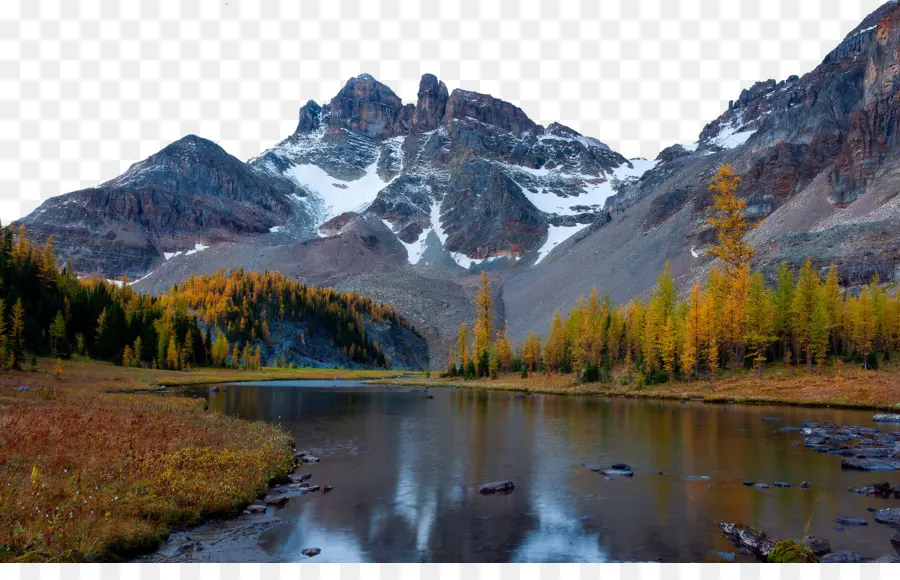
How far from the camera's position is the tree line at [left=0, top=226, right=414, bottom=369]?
84562 millimetres

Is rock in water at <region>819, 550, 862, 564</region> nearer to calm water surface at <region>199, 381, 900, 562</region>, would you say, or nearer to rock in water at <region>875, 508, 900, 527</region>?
calm water surface at <region>199, 381, 900, 562</region>

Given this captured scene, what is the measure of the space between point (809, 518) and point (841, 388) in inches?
1894

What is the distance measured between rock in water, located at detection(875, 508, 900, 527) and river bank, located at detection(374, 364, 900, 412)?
131 ft

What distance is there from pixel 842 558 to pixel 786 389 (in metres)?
53.9

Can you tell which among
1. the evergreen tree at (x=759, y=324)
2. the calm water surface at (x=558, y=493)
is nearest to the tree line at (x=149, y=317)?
the calm water surface at (x=558, y=493)

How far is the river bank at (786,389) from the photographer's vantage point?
53.4 metres

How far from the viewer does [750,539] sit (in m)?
15.3

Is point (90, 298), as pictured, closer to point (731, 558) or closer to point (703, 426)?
point (703, 426)

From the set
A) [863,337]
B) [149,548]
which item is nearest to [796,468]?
[149,548]

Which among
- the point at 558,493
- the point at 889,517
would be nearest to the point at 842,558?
the point at 889,517

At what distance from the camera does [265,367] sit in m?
156

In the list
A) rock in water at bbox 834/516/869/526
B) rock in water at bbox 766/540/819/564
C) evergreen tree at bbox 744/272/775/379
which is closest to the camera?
rock in water at bbox 766/540/819/564

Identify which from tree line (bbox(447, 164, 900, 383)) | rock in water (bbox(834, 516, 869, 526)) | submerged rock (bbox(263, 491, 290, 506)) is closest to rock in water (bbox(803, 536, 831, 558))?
rock in water (bbox(834, 516, 869, 526))

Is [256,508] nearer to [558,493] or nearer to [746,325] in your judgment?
[558,493]
